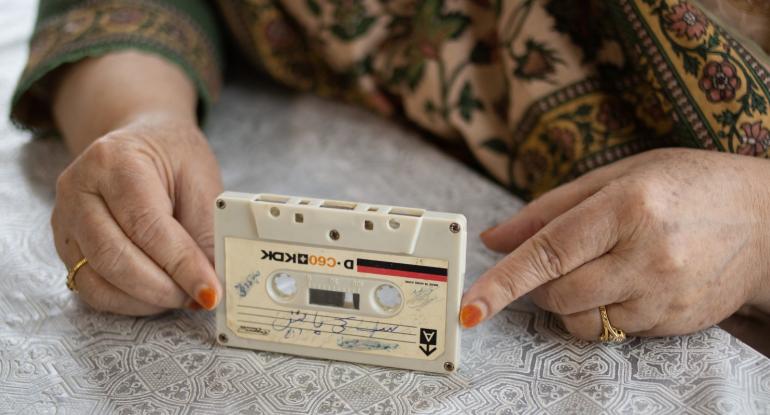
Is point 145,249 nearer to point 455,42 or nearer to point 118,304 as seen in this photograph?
point 118,304

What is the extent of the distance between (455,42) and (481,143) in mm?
133

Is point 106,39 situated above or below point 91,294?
above

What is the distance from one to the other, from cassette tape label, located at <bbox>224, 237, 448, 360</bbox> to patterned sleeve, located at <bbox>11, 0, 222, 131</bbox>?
18.3 inches

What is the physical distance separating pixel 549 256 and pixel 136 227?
0.38m

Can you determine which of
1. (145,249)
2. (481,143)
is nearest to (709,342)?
(481,143)

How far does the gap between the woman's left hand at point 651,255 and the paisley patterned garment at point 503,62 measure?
91 mm

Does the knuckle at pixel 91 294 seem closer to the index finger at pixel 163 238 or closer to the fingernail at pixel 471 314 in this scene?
the index finger at pixel 163 238

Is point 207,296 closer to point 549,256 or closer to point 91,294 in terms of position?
point 91,294

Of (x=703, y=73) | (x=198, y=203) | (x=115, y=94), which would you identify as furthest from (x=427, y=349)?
(x=115, y=94)

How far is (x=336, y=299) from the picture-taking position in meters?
0.73

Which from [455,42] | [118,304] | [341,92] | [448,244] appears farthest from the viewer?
[341,92]

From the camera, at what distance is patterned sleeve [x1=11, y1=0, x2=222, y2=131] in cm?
106

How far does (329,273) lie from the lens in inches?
28.0

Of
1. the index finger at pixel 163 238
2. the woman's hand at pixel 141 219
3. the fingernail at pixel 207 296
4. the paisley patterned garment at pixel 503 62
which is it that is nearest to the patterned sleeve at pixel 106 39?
the paisley patterned garment at pixel 503 62
